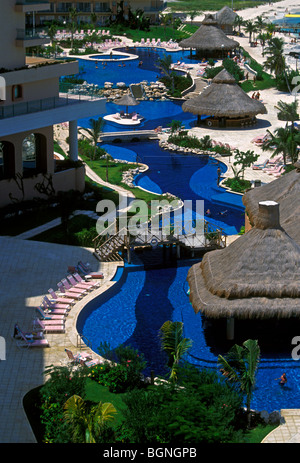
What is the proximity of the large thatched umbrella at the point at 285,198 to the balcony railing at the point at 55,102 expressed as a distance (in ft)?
29.4

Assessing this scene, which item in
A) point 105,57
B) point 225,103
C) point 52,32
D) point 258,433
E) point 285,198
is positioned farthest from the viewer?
point 105,57

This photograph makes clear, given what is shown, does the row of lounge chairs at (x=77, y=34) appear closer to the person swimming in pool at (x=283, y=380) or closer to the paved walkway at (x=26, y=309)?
the paved walkway at (x=26, y=309)

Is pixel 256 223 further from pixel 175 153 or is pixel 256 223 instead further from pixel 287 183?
pixel 175 153

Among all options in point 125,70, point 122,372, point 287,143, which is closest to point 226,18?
point 125,70

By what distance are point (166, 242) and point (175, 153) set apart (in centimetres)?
1682

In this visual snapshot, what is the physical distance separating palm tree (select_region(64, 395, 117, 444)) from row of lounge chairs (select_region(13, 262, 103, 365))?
536 centimetres

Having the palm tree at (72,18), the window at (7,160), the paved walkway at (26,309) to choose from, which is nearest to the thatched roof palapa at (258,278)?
the paved walkway at (26,309)

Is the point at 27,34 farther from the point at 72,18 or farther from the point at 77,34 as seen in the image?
the point at 72,18

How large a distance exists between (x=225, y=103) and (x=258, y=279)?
2809 centimetres

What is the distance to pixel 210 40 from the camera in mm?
79312

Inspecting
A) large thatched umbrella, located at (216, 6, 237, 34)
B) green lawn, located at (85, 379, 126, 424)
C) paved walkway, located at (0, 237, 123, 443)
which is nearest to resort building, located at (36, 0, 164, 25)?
large thatched umbrella, located at (216, 6, 237, 34)

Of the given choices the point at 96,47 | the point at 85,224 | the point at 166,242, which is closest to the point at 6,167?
the point at 85,224

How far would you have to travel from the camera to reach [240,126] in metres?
55.6

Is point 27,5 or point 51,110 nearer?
point 27,5
